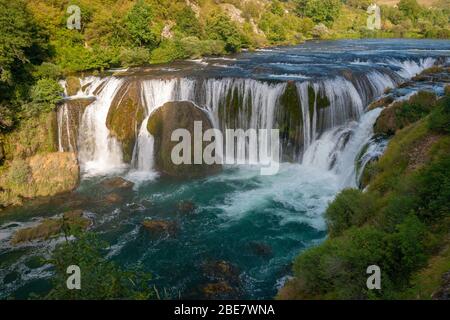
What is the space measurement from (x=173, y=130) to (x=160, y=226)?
657 centimetres

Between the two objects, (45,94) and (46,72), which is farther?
(46,72)

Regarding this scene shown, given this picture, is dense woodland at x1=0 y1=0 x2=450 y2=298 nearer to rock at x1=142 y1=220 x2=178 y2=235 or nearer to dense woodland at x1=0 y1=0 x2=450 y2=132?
dense woodland at x1=0 y1=0 x2=450 y2=132

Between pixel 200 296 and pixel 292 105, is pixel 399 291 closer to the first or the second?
pixel 200 296

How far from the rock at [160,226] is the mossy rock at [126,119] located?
692cm

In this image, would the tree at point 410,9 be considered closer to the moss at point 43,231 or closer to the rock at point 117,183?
the rock at point 117,183

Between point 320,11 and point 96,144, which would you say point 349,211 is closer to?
point 96,144

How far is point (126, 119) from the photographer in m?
21.5

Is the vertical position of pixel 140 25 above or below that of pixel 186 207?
above

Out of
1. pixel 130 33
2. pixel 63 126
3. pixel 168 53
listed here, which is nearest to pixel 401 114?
pixel 63 126

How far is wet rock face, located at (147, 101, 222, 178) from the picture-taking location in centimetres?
1984

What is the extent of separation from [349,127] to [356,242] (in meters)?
12.7

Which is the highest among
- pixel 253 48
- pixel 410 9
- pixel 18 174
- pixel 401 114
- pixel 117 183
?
pixel 410 9

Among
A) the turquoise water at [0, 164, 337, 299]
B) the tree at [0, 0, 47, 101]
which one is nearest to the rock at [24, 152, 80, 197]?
the turquoise water at [0, 164, 337, 299]

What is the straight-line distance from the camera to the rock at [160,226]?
14.8 meters
